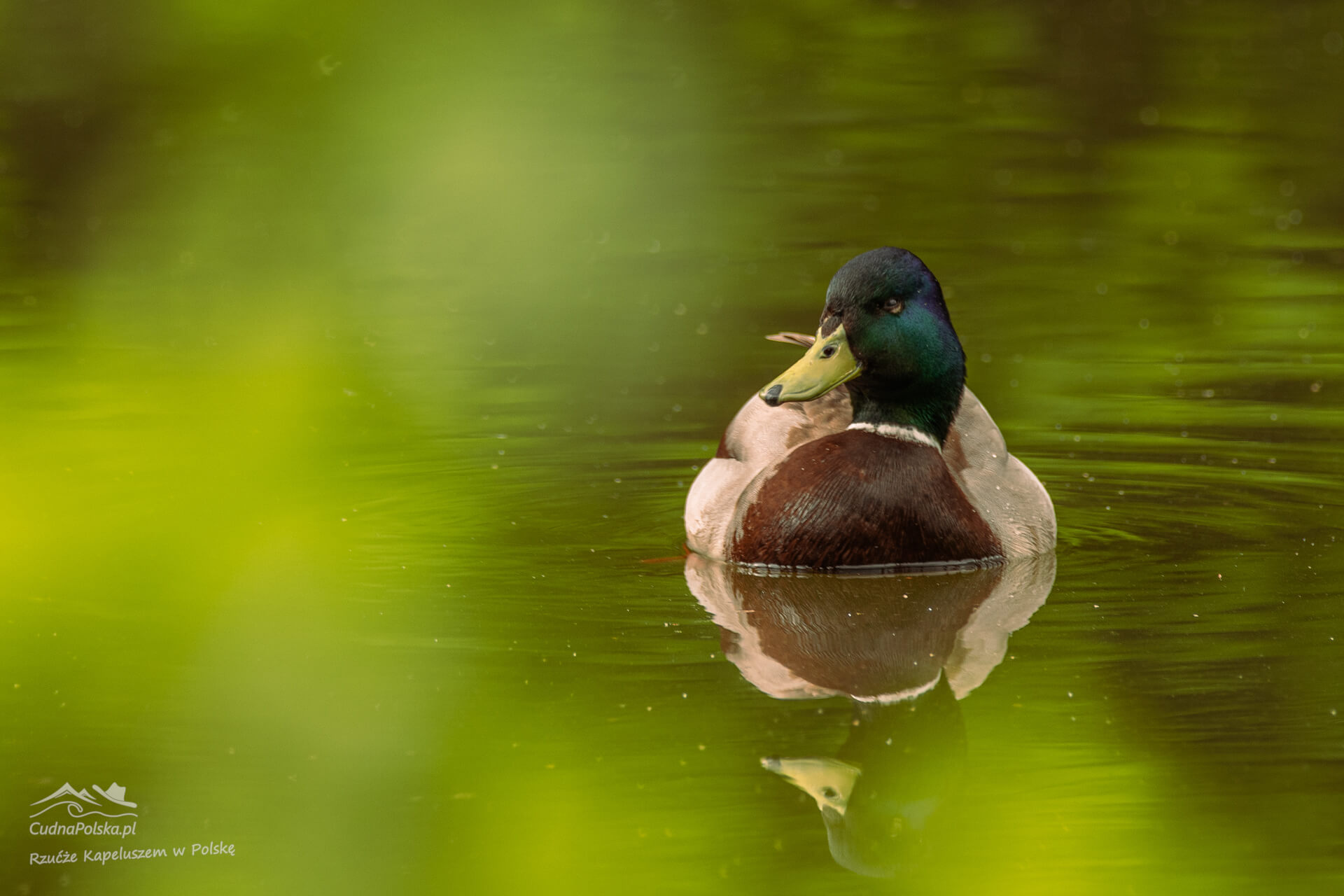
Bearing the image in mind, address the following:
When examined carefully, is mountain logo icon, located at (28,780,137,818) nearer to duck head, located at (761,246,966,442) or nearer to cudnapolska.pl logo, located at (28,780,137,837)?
cudnapolska.pl logo, located at (28,780,137,837)

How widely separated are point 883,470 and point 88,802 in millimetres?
2766

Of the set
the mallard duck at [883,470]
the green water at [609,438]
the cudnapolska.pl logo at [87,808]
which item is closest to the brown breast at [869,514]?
the mallard duck at [883,470]

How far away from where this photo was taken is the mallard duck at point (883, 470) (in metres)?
6.61

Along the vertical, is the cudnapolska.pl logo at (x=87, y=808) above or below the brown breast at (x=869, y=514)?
below

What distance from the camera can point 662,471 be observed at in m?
8.12

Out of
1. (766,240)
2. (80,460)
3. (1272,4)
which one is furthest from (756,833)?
(1272,4)

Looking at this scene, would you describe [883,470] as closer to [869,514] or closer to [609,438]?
[869,514]

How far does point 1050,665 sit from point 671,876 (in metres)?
1.69

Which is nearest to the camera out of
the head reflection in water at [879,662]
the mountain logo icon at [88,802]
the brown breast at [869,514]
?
the head reflection in water at [879,662]

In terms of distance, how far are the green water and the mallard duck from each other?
0.70 feet

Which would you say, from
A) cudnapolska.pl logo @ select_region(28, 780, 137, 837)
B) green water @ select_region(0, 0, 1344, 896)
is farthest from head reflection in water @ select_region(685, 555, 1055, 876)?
cudnapolska.pl logo @ select_region(28, 780, 137, 837)

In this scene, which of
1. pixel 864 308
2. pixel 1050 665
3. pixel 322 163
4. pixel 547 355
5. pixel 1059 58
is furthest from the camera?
pixel 1059 58

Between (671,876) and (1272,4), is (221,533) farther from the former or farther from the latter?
(1272,4)

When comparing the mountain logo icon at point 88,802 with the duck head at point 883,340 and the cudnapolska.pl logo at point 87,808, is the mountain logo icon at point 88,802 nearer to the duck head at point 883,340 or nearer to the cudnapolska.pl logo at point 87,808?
the cudnapolska.pl logo at point 87,808
